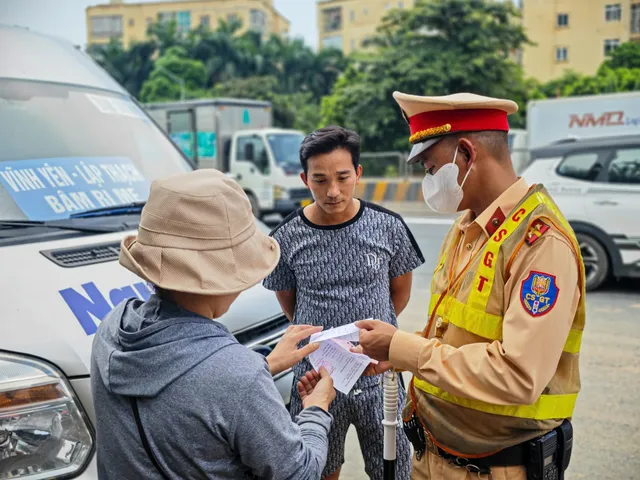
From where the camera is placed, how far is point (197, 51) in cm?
4984

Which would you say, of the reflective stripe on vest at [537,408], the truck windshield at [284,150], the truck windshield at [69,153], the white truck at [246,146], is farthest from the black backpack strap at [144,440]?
the truck windshield at [284,150]

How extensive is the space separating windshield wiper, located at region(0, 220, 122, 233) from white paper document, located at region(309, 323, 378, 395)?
118 centimetres

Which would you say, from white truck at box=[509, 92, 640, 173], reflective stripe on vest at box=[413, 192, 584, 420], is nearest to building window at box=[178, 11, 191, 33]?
white truck at box=[509, 92, 640, 173]

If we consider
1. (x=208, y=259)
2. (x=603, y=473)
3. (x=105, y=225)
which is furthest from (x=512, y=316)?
(x=603, y=473)

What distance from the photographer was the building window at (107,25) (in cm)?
7662

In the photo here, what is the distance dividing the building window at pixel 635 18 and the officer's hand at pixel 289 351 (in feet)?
150

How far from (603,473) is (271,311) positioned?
2.10 metres

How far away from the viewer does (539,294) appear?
1.56m

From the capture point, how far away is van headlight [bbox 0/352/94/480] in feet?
5.76

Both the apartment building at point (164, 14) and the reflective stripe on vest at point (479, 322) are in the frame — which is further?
the apartment building at point (164, 14)

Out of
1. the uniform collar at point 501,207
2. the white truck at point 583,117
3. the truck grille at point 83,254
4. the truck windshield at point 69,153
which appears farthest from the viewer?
the white truck at point 583,117

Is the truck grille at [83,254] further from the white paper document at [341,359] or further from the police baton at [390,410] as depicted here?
the police baton at [390,410]

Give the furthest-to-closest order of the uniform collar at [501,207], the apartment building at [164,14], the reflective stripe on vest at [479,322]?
the apartment building at [164,14] → the uniform collar at [501,207] → the reflective stripe on vest at [479,322]

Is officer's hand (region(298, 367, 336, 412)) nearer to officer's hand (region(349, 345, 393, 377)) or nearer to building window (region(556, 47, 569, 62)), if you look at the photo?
officer's hand (region(349, 345, 393, 377))
